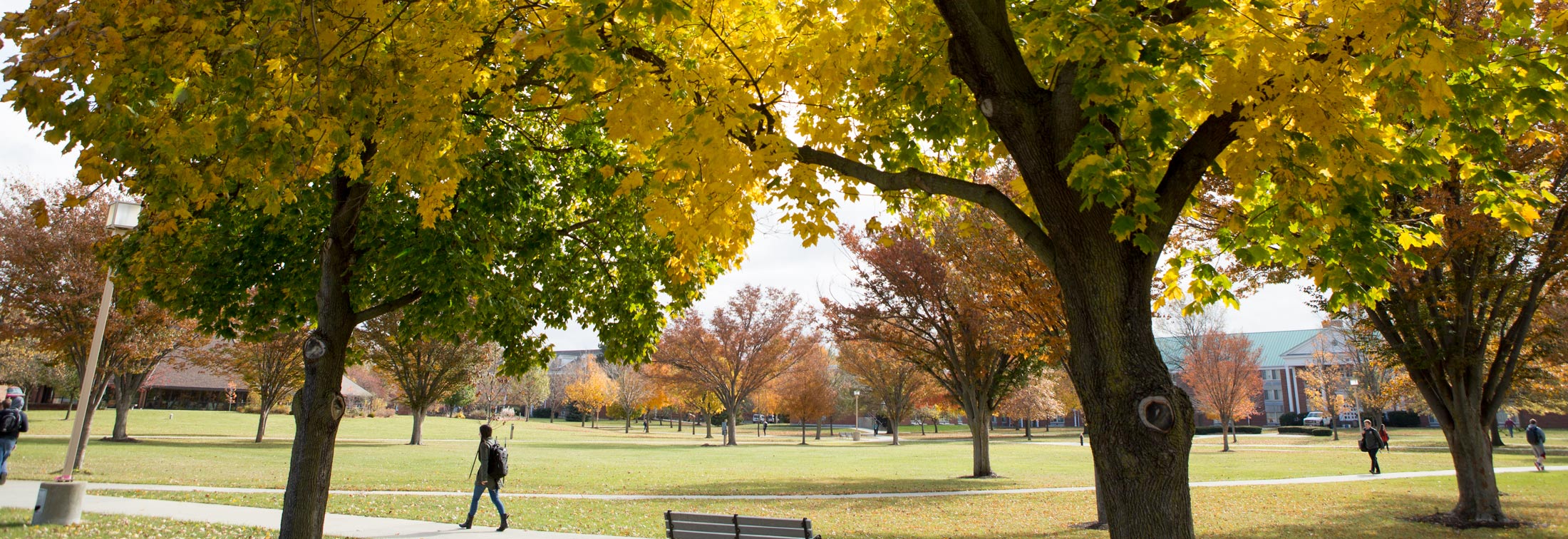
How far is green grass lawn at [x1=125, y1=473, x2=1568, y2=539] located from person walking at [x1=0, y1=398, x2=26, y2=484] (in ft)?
6.05

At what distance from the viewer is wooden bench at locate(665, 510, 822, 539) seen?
739 cm

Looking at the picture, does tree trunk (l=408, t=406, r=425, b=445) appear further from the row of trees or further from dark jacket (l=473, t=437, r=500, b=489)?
the row of trees

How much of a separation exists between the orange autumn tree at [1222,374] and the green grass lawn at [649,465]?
4973 millimetres

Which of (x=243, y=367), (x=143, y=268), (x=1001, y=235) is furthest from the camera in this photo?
(x=243, y=367)

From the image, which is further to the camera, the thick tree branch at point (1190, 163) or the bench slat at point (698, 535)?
the bench slat at point (698, 535)

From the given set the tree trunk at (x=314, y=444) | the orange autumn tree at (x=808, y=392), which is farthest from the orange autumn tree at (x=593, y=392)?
the tree trunk at (x=314, y=444)

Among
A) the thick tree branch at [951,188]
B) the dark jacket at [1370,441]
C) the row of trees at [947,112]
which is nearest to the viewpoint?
the row of trees at [947,112]

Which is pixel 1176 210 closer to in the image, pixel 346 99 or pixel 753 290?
pixel 346 99

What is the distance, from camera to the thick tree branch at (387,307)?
343 inches

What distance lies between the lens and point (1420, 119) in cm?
552

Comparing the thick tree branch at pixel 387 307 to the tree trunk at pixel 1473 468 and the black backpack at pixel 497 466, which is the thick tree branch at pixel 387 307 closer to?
the black backpack at pixel 497 466

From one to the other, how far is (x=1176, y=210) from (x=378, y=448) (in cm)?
3200

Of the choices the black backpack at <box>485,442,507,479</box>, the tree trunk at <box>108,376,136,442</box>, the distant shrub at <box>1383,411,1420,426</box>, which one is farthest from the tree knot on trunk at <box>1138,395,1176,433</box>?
the distant shrub at <box>1383,411,1420,426</box>

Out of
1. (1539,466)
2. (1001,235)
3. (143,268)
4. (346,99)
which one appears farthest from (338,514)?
(1539,466)
